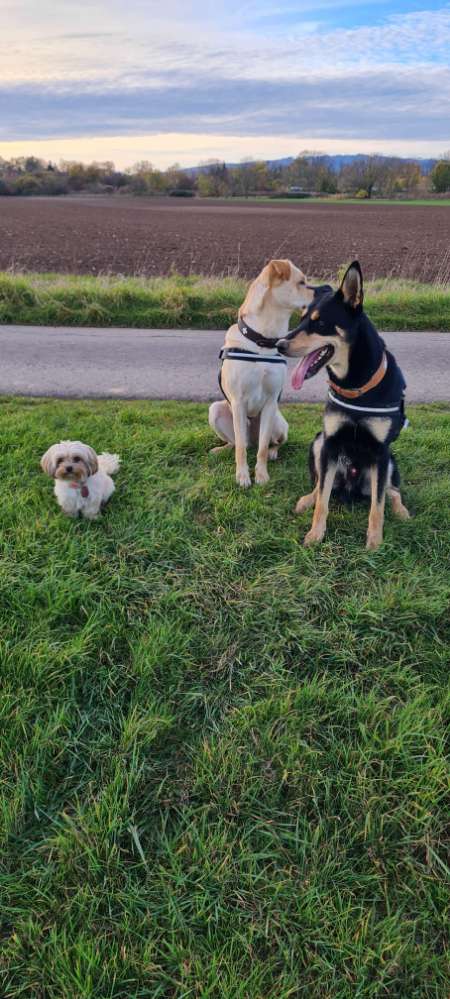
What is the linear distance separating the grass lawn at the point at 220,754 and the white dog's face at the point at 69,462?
11.5 inches

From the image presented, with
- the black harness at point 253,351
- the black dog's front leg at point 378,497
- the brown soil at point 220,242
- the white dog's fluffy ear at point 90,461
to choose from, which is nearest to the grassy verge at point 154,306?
the brown soil at point 220,242

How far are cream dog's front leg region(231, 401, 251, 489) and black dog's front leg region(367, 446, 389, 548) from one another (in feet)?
3.29

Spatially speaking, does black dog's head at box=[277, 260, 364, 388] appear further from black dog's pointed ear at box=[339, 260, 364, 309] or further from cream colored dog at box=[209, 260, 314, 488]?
cream colored dog at box=[209, 260, 314, 488]

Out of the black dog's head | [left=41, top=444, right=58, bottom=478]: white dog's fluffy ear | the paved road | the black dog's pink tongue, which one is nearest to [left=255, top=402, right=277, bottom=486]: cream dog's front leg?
the black dog's pink tongue

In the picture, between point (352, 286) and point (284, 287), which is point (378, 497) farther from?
point (284, 287)

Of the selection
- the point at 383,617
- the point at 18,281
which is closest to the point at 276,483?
the point at 383,617

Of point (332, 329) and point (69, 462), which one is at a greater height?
point (332, 329)

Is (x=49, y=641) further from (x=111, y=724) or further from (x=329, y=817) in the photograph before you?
(x=329, y=817)

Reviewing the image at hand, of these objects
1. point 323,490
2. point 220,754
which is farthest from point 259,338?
point 220,754

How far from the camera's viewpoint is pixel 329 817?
2.25 meters

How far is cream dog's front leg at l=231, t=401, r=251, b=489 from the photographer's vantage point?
14.3 ft

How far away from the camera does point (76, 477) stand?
12.1 ft

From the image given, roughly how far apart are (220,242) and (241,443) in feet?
83.6

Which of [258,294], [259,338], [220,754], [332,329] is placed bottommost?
[220,754]
